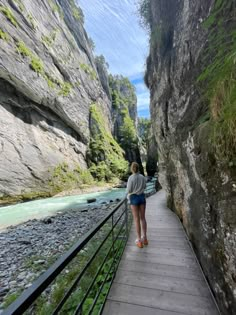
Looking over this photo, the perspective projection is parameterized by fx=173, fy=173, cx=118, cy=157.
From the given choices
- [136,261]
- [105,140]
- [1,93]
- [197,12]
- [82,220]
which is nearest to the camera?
[136,261]

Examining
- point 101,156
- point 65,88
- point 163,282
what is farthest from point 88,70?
point 163,282

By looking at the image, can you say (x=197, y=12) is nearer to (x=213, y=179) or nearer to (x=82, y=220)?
(x=213, y=179)

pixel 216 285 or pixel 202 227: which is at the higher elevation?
pixel 202 227

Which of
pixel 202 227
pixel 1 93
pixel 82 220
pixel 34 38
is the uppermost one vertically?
pixel 34 38

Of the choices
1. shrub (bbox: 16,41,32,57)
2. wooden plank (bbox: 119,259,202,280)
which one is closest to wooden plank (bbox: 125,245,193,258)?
wooden plank (bbox: 119,259,202,280)

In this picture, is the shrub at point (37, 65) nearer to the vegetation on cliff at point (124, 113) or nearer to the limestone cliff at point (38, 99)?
the limestone cliff at point (38, 99)

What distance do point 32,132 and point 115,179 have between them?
12793 mm

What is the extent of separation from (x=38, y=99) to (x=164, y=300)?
68.3ft

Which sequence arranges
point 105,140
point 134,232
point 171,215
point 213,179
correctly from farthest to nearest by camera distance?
point 105,140 → point 171,215 → point 134,232 → point 213,179

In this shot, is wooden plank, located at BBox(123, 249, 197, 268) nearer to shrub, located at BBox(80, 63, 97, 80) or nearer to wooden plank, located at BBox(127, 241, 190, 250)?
wooden plank, located at BBox(127, 241, 190, 250)

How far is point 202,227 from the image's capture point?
221 cm

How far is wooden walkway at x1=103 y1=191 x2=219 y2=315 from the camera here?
1.85 metres

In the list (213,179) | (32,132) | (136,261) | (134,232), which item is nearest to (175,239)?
(134,232)

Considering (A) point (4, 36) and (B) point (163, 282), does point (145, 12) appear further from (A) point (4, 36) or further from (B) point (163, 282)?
(A) point (4, 36)
